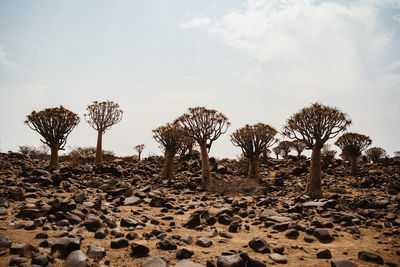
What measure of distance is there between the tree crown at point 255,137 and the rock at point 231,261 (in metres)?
13.7

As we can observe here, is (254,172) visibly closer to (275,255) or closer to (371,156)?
(275,255)

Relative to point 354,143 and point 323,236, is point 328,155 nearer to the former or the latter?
point 354,143

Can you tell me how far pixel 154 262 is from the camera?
3.11 metres

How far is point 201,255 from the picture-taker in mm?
3564

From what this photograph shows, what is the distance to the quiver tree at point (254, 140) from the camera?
645 inches

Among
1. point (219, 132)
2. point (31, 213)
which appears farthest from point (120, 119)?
point (31, 213)

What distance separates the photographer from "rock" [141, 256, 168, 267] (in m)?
3.05

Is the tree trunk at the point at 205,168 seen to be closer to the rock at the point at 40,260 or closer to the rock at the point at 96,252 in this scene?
the rock at the point at 96,252

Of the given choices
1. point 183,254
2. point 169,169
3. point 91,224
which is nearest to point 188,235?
point 183,254

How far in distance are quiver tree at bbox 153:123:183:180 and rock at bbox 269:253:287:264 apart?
1223 cm

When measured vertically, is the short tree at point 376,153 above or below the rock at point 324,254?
above

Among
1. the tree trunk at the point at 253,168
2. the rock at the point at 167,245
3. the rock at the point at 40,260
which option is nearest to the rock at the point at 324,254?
the rock at the point at 167,245

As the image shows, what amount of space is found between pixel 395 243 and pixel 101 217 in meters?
5.95

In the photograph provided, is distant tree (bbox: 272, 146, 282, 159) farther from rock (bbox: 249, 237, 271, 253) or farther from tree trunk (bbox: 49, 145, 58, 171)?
rock (bbox: 249, 237, 271, 253)
